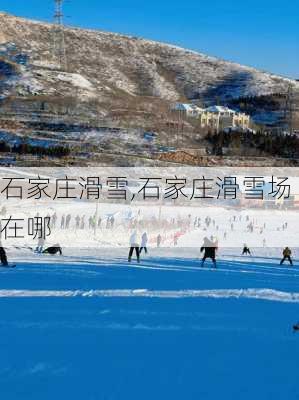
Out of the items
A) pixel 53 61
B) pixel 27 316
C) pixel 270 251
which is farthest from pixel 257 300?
pixel 53 61

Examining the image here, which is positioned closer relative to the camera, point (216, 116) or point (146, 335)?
point (146, 335)

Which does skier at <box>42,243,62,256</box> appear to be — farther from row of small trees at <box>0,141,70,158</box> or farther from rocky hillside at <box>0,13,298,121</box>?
rocky hillside at <box>0,13,298,121</box>

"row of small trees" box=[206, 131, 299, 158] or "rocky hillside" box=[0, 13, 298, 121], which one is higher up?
"rocky hillside" box=[0, 13, 298, 121]

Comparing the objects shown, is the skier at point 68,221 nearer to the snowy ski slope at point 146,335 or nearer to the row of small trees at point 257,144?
the snowy ski slope at point 146,335

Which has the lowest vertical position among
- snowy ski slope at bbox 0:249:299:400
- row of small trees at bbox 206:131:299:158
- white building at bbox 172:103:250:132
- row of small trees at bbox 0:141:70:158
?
snowy ski slope at bbox 0:249:299:400

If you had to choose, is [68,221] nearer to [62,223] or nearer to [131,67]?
[62,223]

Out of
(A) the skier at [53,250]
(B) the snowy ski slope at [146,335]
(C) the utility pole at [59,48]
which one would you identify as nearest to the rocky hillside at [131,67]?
(C) the utility pole at [59,48]

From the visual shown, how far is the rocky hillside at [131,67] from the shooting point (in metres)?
87.2

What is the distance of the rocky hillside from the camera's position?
87188 millimetres

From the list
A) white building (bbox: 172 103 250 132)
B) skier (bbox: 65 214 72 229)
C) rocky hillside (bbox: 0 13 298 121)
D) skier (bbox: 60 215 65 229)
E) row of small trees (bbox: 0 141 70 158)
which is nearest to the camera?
skier (bbox: 60 215 65 229)

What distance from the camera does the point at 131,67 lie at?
11444 cm

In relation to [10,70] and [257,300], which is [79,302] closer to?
[257,300]

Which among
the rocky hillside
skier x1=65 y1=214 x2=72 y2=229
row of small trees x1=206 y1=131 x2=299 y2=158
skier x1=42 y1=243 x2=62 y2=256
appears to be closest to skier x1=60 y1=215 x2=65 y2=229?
skier x1=65 y1=214 x2=72 y2=229

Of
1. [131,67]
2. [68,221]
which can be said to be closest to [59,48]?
[131,67]
